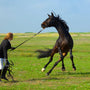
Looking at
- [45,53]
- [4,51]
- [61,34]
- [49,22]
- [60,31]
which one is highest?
[49,22]

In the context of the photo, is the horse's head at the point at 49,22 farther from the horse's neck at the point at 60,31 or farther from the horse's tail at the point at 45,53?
the horse's tail at the point at 45,53

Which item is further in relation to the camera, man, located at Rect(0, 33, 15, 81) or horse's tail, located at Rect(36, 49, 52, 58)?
horse's tail, located at Rect(36, 49, 52, 58)

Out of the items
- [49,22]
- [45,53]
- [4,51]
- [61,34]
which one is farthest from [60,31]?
A: [4,51]

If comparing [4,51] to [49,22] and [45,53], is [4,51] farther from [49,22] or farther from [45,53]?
[45,53]

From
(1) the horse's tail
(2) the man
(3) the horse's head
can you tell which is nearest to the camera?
(2) the man

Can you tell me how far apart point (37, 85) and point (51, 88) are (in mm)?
724

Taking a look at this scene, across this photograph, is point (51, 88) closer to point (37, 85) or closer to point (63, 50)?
point (37, 85)

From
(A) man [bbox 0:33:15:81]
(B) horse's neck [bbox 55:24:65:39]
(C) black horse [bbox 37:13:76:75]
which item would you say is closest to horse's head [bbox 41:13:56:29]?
(C) black horse [bbox 37:13:76:75]

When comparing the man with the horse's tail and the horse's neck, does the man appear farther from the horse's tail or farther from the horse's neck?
the horse's tail

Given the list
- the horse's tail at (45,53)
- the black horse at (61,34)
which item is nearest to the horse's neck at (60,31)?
the black horse at (61,34)

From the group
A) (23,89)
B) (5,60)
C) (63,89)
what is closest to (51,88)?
(63,89)

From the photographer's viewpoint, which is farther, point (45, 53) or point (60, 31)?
point (45, 53)

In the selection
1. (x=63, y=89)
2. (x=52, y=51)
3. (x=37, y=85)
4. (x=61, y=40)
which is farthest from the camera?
(x=52, y=51)

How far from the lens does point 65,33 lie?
1032cm
